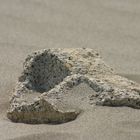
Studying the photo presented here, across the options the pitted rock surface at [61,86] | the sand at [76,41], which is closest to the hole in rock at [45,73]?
the pitted rock surface at [61,86]

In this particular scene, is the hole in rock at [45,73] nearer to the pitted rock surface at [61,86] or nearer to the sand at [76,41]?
the pitted rock surface at [61,86]

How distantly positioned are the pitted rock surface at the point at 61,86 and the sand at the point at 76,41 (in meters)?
0.05

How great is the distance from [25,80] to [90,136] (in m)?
0.65

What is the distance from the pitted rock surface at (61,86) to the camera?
2641 mm

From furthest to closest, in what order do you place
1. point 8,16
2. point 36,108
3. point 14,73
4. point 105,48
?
point 8,16
point 105,48
point 14,73
point 36,108

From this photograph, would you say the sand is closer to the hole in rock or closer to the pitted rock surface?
the pitted rock surface

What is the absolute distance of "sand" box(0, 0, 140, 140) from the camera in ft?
8.27

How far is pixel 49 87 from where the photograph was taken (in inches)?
117

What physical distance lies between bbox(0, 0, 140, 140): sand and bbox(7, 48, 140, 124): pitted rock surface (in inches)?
1.8

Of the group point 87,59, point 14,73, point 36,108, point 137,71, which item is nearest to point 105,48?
point 137,71

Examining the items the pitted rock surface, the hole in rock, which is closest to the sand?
the pitted rock surface

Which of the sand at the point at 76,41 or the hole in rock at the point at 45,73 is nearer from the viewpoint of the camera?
the sand at the point at 76,41

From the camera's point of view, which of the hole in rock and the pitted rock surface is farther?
the hole in rock

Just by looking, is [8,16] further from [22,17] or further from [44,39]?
[44,39]
